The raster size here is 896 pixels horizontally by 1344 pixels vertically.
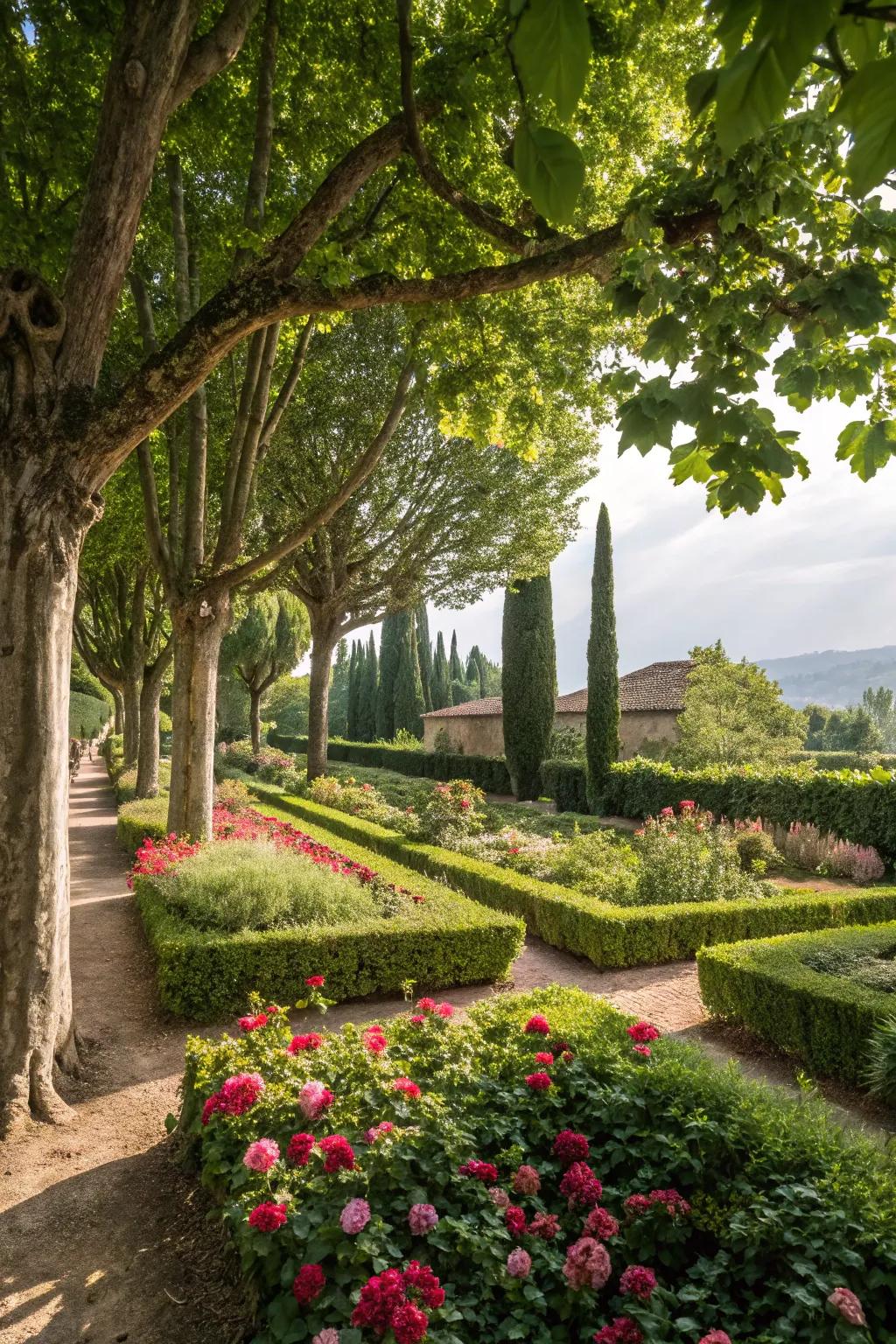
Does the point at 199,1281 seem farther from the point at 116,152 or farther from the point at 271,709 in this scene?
the point at 271,709

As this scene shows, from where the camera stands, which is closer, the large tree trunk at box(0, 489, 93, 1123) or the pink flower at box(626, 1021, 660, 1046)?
the pink flower at box(626, 1021, 660, 1046)

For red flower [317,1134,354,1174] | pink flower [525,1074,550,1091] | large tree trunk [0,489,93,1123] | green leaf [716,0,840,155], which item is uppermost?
green leaf [716,0,840,155]

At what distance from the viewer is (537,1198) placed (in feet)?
9.83

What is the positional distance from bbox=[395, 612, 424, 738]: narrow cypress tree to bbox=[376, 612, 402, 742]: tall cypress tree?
0.45 metres

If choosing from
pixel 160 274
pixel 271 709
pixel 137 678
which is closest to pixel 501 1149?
pixel 160 274

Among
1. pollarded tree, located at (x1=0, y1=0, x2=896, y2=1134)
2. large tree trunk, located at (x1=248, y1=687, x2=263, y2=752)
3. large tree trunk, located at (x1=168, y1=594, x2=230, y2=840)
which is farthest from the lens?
large tree trunk, located at (x1=248, y1=687, x2=263, y2=752)

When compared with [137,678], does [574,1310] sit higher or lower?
lower

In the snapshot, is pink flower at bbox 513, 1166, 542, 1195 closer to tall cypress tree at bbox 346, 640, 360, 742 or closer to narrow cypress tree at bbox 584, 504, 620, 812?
narrow cypress tree at bbox 584, 504, 620, 812

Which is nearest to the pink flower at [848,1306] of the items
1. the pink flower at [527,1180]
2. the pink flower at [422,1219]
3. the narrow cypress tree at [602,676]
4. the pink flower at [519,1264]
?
the pink flower at [519,1264]

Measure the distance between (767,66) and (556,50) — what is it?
269 millimetres

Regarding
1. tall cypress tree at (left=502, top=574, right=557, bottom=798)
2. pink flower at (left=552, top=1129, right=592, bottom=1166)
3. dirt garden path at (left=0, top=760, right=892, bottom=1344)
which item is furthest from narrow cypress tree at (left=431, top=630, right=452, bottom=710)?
pink flower at (left=552, top=1129, right=592, bottom=1166)

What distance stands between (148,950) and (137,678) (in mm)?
12958

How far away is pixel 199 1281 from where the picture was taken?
3277 millimetres

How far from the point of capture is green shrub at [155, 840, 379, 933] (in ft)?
23.9
